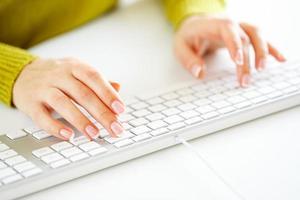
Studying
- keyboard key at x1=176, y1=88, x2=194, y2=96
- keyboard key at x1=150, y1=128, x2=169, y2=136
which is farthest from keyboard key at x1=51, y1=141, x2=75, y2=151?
keyboard key at x1=176, y1=88, x2=194, y2=96

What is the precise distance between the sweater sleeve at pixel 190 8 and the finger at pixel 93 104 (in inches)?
14.9

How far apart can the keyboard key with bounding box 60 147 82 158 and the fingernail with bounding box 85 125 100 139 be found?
0.03 meters

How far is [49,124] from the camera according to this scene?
2.31ft

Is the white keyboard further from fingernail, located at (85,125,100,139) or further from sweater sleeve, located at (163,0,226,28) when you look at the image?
sweater sleeve, located at (163,0,226,28)

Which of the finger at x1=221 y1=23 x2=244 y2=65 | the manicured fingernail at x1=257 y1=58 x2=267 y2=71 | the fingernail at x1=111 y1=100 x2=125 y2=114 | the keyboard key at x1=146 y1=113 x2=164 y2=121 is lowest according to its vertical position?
the keyboard key at x1=146 y1=113 x2=164 y2=121

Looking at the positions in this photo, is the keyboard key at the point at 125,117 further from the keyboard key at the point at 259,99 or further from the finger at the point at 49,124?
the keyboard key at the point at 259,99

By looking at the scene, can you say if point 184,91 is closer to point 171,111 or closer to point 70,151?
point 171,111

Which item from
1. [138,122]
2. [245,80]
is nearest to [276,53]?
[245,80]

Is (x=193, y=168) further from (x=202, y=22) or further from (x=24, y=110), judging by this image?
(x=202, y=22)

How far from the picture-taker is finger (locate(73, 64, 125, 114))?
71cm

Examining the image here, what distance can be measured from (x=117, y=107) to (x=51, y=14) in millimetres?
479

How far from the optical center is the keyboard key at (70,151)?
2.09ft

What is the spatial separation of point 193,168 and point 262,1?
0.74 metres

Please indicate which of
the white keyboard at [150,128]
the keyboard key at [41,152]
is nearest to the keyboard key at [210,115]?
the white keyboard at [150,128]
